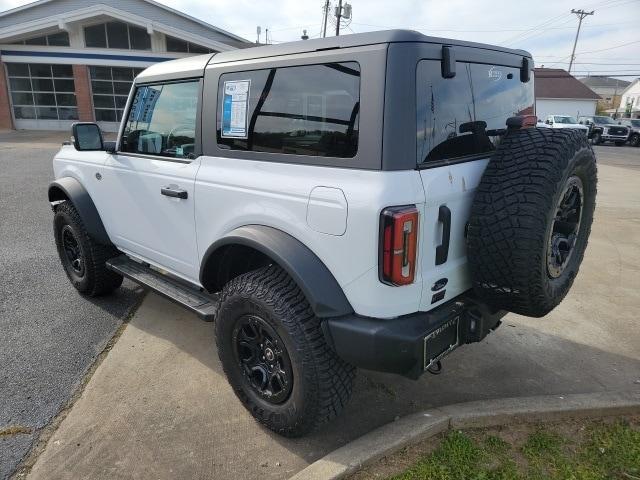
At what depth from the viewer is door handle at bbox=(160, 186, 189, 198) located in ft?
9.62

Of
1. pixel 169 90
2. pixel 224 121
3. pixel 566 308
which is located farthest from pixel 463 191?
pixel 566 308

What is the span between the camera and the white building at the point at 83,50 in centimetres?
2283

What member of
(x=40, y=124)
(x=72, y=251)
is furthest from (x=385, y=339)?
(x=40, y=124)

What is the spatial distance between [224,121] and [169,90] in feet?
2.48

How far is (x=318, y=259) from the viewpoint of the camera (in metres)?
2.24

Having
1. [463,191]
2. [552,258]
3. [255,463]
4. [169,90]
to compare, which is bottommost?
[255,463]

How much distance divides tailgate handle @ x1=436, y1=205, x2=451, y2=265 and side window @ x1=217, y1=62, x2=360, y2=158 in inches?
19.5

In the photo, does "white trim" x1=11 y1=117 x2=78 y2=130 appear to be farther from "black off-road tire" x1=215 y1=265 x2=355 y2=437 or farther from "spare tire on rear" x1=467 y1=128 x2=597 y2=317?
"spare tire on rear" x1=467 y1=128 x2=597 y2=317

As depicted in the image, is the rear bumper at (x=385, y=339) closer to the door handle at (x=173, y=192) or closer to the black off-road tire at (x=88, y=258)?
the door handle at (x=173, y=192)

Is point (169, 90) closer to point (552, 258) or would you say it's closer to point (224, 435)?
point (224, 435)

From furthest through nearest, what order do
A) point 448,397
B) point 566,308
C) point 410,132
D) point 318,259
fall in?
point 566,308 < point 448,397 < point 318,259 < point 410,132

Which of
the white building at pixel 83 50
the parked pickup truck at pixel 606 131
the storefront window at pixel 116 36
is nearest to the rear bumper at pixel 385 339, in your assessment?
the white building at pixel 83 50

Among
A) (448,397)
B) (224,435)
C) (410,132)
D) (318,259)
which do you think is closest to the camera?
(410,132)

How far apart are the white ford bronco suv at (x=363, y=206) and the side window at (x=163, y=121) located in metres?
0.04
